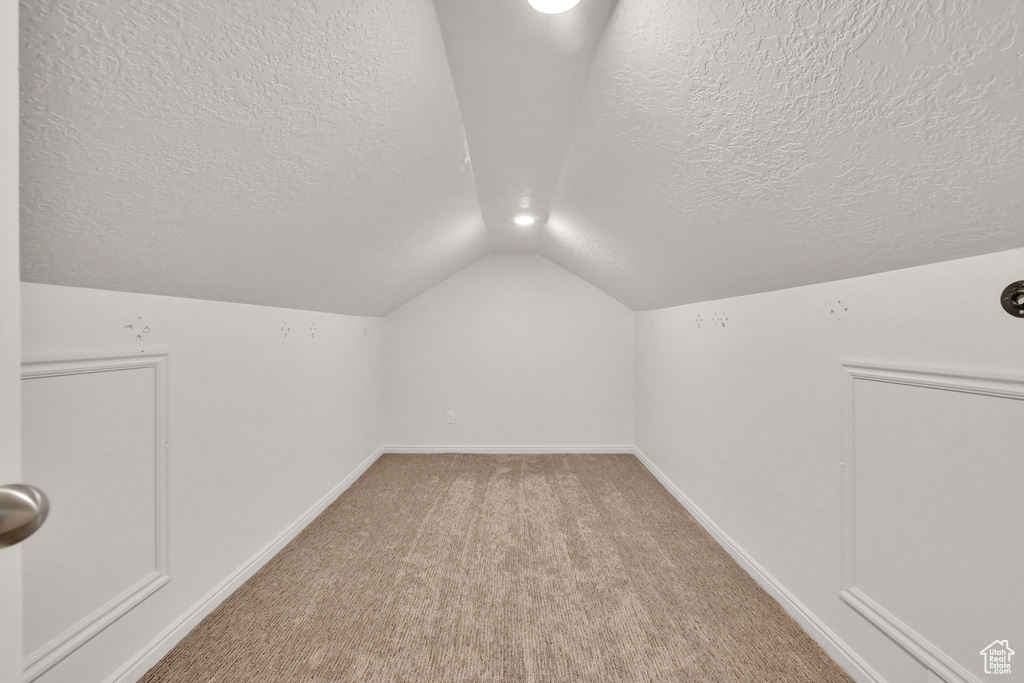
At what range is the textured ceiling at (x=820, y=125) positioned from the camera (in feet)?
2.39

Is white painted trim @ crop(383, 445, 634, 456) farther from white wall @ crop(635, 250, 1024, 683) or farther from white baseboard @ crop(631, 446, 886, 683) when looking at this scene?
white wall @ crop(635, 250, 1024, 683)

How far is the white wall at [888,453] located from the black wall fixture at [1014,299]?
2cm

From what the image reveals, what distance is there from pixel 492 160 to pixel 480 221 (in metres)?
1.09

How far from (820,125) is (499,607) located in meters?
1.99

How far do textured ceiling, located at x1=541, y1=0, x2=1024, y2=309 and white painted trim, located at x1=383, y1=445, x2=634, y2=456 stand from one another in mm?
2806

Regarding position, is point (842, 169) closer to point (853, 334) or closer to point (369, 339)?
point (853, 334)

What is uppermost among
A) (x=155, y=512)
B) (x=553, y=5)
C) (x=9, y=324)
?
(x=553, y=5)

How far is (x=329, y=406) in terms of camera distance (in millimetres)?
3047

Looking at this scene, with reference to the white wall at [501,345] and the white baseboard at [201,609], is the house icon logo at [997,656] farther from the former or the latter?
the white wall at [501,345]

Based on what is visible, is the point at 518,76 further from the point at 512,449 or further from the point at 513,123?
the point at 512,449

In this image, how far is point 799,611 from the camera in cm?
178

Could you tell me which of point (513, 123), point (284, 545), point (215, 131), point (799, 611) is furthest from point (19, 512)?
point (284, 545)

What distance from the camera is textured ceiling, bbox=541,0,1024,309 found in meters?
0.73

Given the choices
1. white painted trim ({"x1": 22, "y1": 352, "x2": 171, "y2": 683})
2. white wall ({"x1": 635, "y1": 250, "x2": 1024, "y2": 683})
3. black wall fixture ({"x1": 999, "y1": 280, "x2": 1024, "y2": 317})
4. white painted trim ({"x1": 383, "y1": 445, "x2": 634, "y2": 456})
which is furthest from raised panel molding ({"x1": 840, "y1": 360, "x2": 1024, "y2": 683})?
white painted trim ({"x1": 383, "y1": 445, "x2": 634, "y2": 456})
